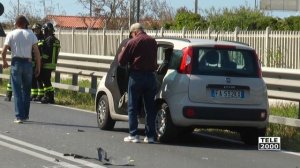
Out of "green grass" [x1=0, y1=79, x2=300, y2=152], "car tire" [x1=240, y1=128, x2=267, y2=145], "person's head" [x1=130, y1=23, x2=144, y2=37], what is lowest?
"green grass" [x1=0, y1=79, x2=300, y2=152]

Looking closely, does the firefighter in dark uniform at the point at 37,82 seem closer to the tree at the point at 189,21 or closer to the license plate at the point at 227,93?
the license plate at the point at 227,93

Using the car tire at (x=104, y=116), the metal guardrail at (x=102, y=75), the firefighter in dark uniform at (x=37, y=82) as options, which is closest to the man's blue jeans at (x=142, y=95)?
the car tire at (x=104, y=116)

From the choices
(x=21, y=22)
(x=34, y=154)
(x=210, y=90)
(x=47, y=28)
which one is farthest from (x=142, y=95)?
(x=47, y=28)

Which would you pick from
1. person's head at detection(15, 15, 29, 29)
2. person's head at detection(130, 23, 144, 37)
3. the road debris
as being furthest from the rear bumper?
person's head at detection(15, 15, 29, 29)

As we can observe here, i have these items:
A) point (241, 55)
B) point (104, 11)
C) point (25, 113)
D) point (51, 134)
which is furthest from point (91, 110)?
point (104, 11)

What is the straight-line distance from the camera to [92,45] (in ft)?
113

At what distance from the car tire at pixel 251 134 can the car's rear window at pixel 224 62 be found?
0.81 meters

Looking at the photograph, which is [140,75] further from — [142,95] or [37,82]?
[37,82]

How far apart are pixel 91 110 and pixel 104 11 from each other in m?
36.3

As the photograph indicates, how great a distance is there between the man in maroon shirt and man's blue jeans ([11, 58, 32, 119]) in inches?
121

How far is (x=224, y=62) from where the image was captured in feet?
40.5

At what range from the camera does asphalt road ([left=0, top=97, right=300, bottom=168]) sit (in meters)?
10.4

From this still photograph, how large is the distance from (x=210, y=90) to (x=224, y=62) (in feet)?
1.74

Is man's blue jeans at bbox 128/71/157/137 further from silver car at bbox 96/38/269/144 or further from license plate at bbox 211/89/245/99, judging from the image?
license plate at bbox 211/89/245/99
